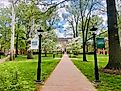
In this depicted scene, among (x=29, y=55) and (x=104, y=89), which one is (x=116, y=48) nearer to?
(x=104, y=89)

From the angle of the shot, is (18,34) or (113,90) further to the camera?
(18,34)

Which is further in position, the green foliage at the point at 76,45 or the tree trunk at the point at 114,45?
the green foliage at the point at 76,45

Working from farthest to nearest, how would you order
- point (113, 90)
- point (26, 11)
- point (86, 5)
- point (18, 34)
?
point (18, 34)
point (86, 5)
point (26, 11)
point (113, 90)

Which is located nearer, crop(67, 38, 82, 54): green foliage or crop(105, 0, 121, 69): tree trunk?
crop(105, 0, 121, 69): tree trunk

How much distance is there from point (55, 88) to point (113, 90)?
2130 millimetres

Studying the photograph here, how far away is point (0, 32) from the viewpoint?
55.8 meters

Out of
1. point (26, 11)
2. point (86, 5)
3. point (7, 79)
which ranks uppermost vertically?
point (86, 5)

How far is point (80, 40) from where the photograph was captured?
56469 mm

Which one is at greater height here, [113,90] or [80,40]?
[80,40]

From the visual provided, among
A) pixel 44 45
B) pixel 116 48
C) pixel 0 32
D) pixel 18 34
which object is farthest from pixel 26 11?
pixel 0 32

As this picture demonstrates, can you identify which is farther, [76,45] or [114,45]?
[76,45]

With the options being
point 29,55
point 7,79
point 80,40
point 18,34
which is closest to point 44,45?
point 29,55

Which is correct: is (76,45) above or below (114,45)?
above

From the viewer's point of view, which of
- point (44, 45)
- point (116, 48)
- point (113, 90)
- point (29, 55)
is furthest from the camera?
point (29, 55)
